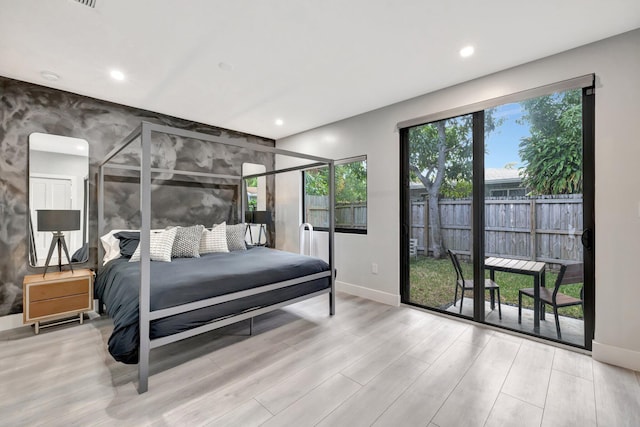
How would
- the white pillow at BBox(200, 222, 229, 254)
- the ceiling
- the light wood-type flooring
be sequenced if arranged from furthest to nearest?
the white pillow at BBox(200, 222, 229, 254) → the ceiling → the light wood-type flooring

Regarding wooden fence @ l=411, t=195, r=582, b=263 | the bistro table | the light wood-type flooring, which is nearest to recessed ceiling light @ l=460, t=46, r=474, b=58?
wooden fence @ l=411, t=195, r=582, b=263

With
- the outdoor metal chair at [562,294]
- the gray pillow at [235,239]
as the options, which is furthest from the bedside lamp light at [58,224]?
the outdoor metal chair at [562,294]

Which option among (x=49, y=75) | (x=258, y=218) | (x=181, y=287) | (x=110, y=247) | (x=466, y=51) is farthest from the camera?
(x=258, y=218)

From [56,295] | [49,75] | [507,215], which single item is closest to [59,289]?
[56,295]

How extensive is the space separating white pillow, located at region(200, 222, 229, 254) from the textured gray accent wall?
22.8 inches

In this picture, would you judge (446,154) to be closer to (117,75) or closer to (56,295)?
(117,75)

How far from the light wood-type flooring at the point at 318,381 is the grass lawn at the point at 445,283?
0.41 m

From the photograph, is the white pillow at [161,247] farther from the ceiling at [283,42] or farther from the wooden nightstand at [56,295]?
the ceiling at [283,42]

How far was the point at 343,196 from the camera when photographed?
14.3 ft

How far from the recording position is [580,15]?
6.44 ft

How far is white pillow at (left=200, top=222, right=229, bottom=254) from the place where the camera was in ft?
12.2

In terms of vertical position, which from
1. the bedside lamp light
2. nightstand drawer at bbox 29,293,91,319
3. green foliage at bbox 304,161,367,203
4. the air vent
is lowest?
nightstand drawer at bbox 29,293,91,319

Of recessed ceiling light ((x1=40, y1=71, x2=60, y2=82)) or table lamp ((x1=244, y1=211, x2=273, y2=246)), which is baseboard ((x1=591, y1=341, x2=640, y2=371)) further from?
recessed ceiling light ((x1=40, y1=71, x2=60, y2=82))

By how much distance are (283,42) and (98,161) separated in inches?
109
